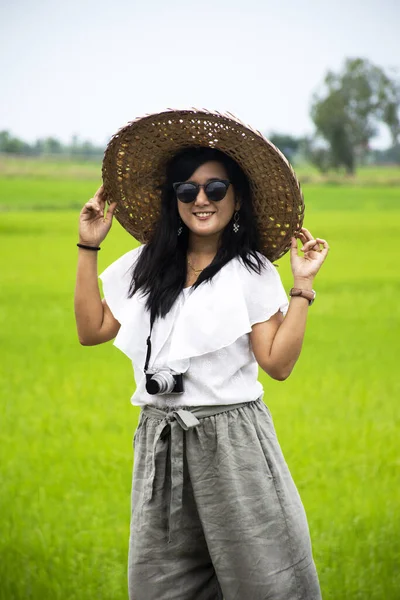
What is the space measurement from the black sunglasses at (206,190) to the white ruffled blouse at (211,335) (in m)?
0.17

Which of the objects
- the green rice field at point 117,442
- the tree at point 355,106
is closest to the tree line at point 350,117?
the tree at point 355,106

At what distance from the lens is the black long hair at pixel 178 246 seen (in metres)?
2.69

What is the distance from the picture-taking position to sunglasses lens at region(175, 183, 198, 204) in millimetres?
2656

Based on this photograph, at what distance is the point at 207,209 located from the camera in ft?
8.79

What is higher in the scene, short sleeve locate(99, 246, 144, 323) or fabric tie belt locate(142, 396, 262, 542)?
short sleeve locate(99, 246, 144, 323)

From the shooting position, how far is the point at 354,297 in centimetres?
1188

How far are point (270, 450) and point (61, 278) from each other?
11040 mm

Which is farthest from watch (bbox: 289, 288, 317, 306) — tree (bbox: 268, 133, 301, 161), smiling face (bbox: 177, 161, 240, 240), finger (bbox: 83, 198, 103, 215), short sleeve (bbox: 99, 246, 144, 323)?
tree (bbox: 268, 133, 301, 161)

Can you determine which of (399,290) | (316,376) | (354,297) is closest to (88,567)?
(316,376)

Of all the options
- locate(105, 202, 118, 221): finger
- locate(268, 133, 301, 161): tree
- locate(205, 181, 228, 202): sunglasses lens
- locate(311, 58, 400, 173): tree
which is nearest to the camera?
locate(205, 181, 228, 202): sunglasses lens

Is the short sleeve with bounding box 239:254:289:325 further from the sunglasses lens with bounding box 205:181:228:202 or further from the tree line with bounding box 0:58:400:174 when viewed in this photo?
the tree line with bounding box 0:58:400:174

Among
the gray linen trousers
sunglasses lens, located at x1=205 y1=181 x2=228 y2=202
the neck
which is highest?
sunglasses lens, located at x1=205 y1=181 x2=228 y2=202

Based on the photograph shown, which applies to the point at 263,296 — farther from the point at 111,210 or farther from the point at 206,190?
the point at 111,210

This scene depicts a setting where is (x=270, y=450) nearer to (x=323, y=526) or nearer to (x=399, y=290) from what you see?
(x=323, y=526)
